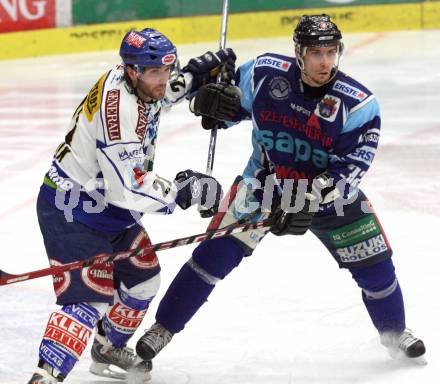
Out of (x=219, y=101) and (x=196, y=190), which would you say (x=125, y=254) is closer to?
(x=196, y=190)

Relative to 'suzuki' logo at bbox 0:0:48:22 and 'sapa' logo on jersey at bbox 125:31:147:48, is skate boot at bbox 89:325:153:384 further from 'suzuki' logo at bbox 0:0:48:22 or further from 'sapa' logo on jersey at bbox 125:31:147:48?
'suzuki' logo at bbox 0:0:48:22

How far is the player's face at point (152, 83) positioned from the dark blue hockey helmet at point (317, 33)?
1.53ft

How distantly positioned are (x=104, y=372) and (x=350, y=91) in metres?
1.30

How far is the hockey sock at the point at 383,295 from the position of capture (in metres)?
3.99

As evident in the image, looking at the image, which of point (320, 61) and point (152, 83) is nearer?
point (152, 83)

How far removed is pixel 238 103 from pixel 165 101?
9.8 inches

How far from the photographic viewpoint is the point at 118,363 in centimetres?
404

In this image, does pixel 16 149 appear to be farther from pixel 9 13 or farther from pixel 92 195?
pixel 92 195

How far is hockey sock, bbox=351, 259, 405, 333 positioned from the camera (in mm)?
3986

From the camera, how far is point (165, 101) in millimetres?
3938

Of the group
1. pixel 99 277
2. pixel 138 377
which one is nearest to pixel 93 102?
pixel 99 277

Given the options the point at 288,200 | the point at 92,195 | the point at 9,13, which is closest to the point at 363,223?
the point at 288,200

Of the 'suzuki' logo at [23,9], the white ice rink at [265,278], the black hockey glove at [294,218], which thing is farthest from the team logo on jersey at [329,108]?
the 'suzuki' logo at [23,9]

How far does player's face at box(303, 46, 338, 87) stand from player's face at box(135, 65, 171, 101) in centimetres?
47
